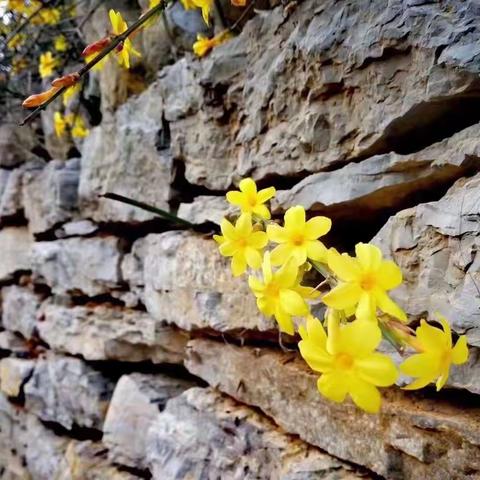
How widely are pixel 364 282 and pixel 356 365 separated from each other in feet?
0.28

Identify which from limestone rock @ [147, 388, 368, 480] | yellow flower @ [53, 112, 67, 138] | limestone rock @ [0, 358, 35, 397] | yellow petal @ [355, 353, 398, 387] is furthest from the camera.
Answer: limestone rock @ [0, 358, 35, 397]

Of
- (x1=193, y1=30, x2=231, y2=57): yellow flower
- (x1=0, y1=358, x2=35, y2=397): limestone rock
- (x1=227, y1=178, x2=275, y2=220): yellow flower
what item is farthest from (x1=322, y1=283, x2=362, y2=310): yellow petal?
(x1=0, y1=358, x2=35, y2=397): limestone rock

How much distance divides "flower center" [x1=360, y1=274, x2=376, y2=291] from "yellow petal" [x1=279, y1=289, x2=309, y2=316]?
0.07 m

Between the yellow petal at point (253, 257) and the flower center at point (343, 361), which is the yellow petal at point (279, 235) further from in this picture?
the flower center at point (343, 361)

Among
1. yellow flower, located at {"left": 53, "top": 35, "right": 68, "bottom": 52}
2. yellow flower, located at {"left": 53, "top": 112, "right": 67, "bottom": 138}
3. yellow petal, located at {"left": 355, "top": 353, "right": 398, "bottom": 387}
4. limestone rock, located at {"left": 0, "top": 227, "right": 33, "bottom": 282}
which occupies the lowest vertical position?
yellow petal, located at {"left": 355, "top": 353, "right": 398, "bottom": 387}

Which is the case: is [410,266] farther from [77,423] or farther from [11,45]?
[11,45]

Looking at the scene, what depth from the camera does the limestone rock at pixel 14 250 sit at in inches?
87.6

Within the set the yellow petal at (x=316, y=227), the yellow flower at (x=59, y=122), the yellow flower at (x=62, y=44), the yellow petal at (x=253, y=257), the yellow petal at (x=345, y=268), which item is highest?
the yellow flower at (x=62, y=44)

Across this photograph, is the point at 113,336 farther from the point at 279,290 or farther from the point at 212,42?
the point at 279,290

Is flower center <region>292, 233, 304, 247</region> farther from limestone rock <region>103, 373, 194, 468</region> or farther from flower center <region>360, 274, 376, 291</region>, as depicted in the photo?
limestone rock <region>103, 373, 194, 468</region>

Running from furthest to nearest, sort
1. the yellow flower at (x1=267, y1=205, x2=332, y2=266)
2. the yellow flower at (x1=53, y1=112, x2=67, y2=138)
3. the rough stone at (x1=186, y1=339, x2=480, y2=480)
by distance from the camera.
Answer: the yellow flower at (x1=53, y1=112, x2=67, y2=138)
the rough stone at (x1=186, y1=339, x2=480, y2=480)
the yellow flower at (x1=267, y1=205, x2=332, y2=266)

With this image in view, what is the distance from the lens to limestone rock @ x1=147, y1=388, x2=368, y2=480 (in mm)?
954

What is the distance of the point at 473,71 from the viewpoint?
740 mm

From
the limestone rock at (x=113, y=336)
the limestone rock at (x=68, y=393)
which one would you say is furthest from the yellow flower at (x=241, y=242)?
the limestone rock at (x=68, y=393)
